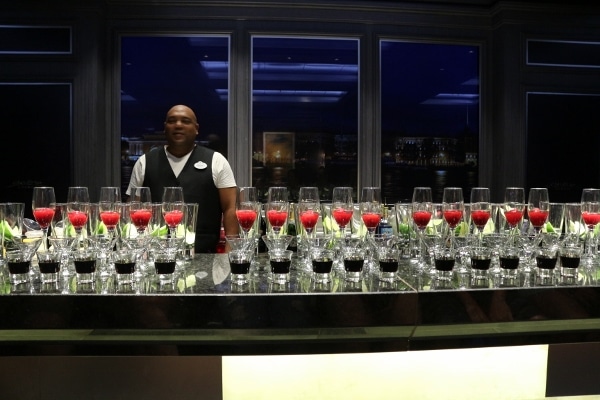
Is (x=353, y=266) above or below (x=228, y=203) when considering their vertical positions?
below

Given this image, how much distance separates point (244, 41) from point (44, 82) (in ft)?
5.94

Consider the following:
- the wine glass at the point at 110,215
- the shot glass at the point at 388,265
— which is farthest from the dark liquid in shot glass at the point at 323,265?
the wine glass at the point at 110,215

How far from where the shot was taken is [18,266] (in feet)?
4.91

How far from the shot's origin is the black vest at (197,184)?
355cm

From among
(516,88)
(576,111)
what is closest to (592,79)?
(576,111)

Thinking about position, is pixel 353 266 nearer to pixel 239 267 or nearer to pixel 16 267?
pixel 239 267

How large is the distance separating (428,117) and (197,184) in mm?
2863

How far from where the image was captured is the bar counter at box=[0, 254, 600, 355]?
4.44 feet

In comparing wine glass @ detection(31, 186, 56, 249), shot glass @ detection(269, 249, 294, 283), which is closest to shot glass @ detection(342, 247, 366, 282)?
shot glass @ detection(269, 249, 294, 283)

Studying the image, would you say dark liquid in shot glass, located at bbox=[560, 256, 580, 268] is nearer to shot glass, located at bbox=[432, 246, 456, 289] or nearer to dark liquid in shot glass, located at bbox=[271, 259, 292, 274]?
shot glass, located at bbox=[432, 246, 456, 289]

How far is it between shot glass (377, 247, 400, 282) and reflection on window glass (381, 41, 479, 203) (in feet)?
12.7

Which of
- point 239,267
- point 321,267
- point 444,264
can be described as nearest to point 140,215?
point 239,267

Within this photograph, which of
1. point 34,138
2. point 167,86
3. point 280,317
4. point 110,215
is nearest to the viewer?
point 280,317

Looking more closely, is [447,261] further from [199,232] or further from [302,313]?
[199,232]
